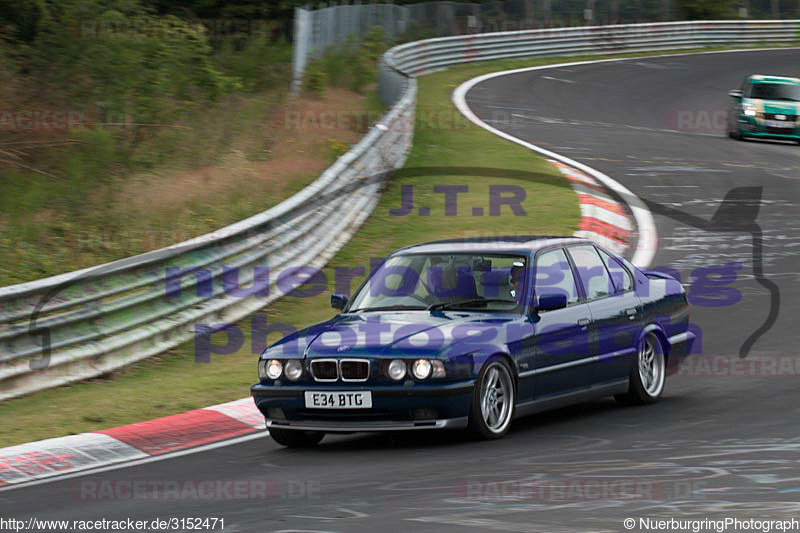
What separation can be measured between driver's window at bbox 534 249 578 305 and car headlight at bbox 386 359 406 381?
1.37m

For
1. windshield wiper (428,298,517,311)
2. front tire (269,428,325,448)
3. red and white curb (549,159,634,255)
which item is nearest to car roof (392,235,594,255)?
windshield wiper (428,298,517,311)

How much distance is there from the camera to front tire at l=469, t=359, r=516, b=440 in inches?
318

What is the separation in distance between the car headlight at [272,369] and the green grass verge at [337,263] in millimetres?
1385

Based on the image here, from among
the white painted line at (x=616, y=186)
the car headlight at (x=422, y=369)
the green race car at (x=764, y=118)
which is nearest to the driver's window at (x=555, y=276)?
the car headlight at (x=422, y=369)

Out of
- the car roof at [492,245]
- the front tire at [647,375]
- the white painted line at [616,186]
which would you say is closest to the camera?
the car roof at [492,245]

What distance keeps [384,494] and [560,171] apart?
1469 cm

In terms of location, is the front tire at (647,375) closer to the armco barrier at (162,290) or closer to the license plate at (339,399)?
the license plate at (339,399)

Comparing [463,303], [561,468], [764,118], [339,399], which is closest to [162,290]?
[463,303]

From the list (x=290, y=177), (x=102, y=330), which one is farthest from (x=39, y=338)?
(x=290, y=177)

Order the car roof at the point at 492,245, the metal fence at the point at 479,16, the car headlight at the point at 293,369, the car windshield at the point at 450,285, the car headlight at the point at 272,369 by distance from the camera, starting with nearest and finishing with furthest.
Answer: the car headlight at the point at 293,369, the car headlight at the point at 272,369, the car windshield at the point at 450,285, the car roof at the point at 492,245, the metal fence at the point at 479,16

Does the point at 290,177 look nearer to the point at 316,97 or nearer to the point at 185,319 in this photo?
the point at 185,319

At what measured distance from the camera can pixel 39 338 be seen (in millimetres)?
10719

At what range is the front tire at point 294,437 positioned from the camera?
848 cm

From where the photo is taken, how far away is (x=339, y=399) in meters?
8.14
